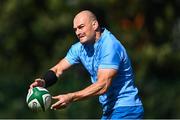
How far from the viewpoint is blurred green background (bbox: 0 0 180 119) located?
18.2m

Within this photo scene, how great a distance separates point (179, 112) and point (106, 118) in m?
7.22

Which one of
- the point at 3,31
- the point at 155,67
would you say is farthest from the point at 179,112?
the point at 3,31

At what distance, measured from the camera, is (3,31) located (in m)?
19.9

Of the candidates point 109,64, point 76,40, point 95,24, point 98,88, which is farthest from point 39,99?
point 76,40

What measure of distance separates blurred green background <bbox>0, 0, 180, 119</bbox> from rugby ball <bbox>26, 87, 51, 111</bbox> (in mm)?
7949

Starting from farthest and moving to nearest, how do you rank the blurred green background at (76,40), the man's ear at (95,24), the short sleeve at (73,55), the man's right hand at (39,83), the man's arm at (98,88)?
the blurred green background at (76,40)
the short sleeve at (73,55)
the man's right hand at (39,83)
the man's ear at (95,24)
the man's arm at (98,88)

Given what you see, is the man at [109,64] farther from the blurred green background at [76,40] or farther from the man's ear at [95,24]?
the blurred green background at [76,40]

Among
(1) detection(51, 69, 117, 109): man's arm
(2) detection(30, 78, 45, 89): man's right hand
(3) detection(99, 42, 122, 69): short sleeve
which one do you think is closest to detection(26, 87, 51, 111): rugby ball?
(2) detection(30, 78, 45, 89): man's right hand

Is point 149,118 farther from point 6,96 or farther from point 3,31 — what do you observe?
point 3,31

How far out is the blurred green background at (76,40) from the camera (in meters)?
18.2

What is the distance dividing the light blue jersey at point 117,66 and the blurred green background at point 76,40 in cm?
785

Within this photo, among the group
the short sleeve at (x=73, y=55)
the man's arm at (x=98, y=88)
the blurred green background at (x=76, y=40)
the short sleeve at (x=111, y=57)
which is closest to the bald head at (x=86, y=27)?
the short sleeve at (x=111, y=57)

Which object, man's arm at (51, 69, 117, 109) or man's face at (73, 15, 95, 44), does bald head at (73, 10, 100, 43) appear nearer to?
man's face at (73, 15, 95, 44)

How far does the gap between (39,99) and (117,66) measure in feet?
2.86
